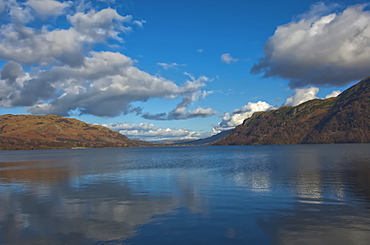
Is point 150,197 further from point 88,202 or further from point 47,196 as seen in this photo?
point 47,196

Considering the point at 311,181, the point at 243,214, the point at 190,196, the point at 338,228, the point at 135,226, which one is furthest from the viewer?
the point at 311,181

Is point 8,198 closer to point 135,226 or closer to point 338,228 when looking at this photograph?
point 135,226

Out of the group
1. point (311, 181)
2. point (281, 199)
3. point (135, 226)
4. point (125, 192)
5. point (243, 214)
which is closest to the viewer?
point (135, 226)

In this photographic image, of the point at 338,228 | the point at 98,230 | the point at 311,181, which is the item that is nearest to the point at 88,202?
the point at 98,230

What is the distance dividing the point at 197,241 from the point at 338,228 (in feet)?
36.0

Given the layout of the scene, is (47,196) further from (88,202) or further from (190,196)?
(190,196)

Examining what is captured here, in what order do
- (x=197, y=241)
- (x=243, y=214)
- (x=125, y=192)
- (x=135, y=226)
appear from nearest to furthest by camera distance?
(x=197, y=241), (x=135, y=226), (x=243, y=214), (x=125, y=192)

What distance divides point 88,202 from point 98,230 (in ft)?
37.8

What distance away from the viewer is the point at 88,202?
31.0 meters

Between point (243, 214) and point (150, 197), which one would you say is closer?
point (243, 214)

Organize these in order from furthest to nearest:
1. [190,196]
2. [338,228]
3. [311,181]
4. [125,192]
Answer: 1. [311,181]
2. [125,192]
3. [190,196]
4. [338,228]

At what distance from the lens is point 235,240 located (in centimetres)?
1812

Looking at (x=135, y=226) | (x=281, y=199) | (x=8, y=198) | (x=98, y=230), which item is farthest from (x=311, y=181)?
(x=8, y=198)

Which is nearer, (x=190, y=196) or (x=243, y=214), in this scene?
(x=243, y=214)
